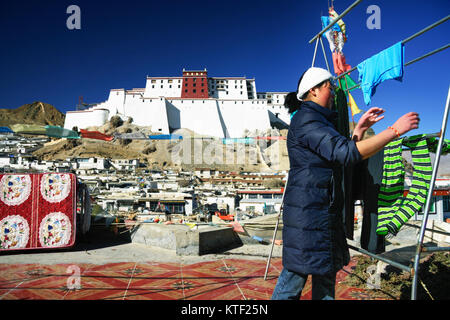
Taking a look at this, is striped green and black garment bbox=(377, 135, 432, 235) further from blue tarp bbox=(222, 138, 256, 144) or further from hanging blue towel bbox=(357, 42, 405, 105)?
blue tarp bbox=(222, 138, 256, 144)

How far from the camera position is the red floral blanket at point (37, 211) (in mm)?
4461

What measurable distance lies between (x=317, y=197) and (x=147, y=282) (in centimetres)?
239

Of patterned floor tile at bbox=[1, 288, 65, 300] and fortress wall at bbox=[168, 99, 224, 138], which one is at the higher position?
fortress wall at bbox=[168, 99, 224, 138]

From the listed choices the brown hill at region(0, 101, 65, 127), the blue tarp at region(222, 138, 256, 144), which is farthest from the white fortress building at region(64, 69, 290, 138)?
the brown hill at region(0, 101, 65, 127)

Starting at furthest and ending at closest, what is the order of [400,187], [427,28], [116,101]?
[116,101], [400,187], [427,28]

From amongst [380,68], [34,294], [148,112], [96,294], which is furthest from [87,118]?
[380,68]

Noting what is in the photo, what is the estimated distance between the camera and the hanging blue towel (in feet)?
9.12

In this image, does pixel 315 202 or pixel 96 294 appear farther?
pixel 96 294

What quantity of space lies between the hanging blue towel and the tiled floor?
7.40ft

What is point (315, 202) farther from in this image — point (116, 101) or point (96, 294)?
point (116, 101)

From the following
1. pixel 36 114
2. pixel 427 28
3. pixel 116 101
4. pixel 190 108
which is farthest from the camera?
pixel 36 114

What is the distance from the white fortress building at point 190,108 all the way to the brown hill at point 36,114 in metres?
72.6

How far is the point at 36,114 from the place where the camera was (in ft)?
391

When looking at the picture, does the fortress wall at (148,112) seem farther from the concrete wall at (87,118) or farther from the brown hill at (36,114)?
the brown hill at (36,114)
